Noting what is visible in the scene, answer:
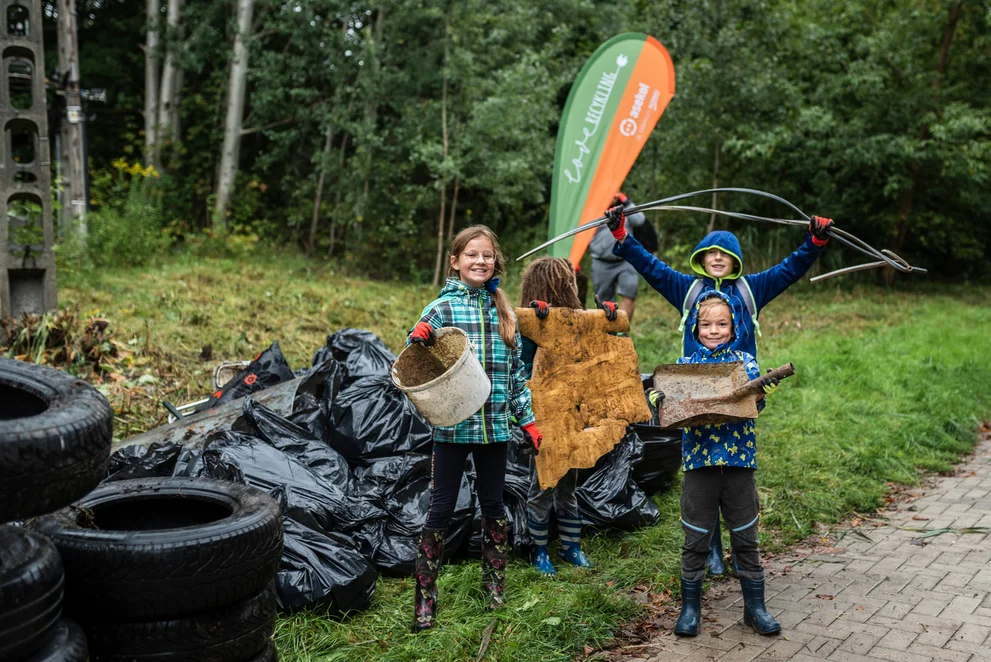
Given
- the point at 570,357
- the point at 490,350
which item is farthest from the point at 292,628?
the point at 570,357

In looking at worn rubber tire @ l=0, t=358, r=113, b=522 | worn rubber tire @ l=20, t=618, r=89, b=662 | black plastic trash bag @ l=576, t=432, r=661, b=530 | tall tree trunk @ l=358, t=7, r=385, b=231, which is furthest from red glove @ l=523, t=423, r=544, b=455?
tall tree trunk @ l=358, t=7, r=385, b=231

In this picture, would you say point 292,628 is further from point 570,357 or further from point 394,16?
point 394,16

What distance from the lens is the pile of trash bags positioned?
4.00 m

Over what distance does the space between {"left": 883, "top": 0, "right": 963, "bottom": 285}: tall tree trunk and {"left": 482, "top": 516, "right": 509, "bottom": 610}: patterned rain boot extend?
16.4 meters

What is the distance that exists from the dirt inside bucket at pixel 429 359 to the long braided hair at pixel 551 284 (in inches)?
37.7

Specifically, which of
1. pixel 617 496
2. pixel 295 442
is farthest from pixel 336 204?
pixel 617 496

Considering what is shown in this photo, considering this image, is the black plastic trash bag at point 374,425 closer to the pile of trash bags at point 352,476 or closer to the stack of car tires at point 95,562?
the pile of trash bags at point 352,476

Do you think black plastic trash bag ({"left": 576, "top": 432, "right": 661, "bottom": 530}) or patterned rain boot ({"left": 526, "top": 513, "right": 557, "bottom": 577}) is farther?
black plastic trash bag ({"left": 576, "top": 432, "right": 661, "bottom": 530})

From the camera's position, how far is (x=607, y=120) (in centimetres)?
888

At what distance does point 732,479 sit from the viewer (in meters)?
3.95

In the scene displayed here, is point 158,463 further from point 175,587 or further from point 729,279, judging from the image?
point 729,279

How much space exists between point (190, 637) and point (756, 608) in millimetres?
2450

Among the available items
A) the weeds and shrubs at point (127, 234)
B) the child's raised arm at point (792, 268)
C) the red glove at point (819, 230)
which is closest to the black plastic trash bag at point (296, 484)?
the child's raised arm at point (792, 268)

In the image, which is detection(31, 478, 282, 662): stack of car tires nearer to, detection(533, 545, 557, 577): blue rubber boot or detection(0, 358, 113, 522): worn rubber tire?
detection(0, 358, 113, 522): worn rubber tire
